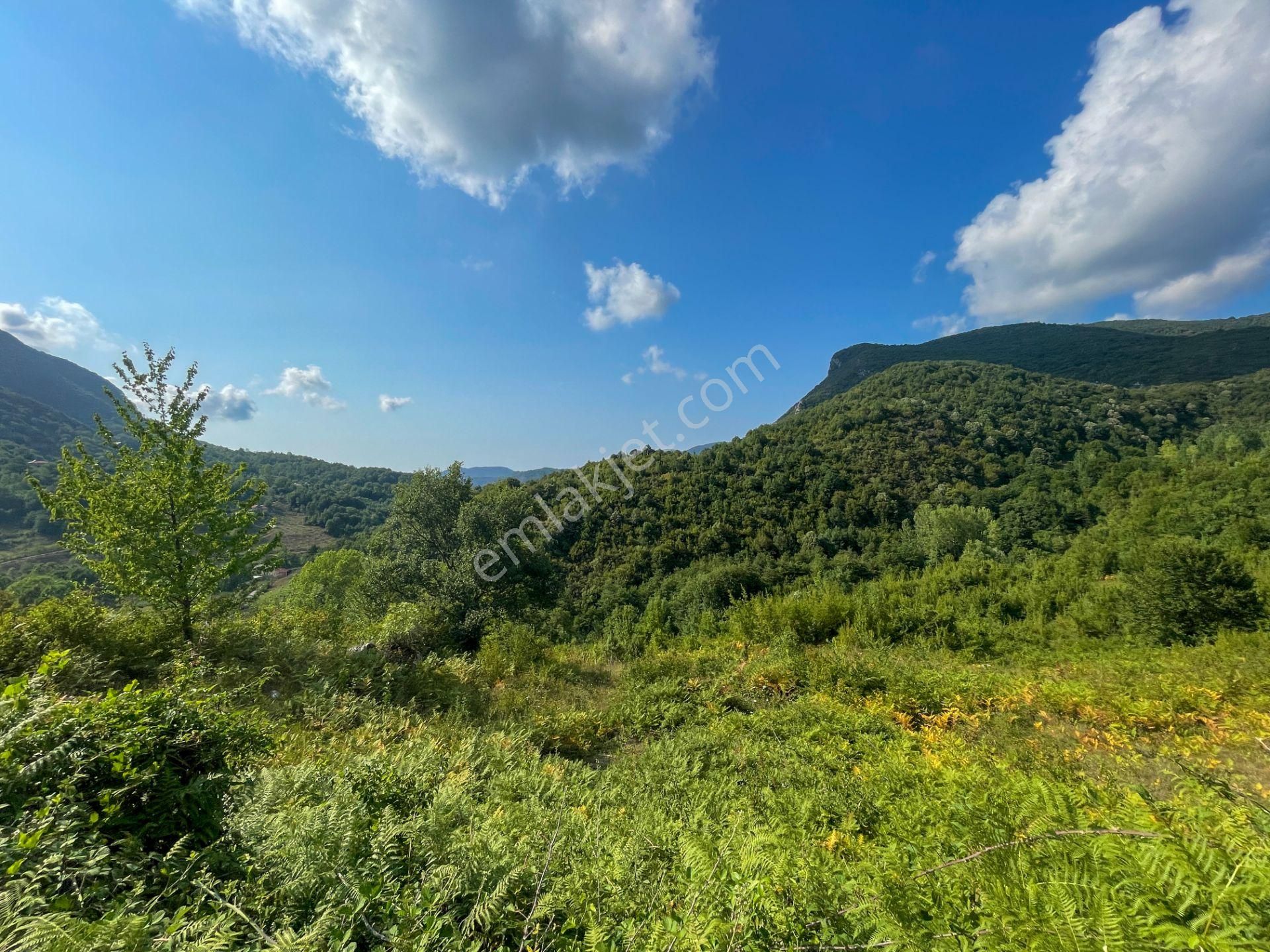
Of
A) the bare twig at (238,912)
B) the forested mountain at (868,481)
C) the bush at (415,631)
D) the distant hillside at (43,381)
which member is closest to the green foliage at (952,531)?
the forested mountain at (868,481)

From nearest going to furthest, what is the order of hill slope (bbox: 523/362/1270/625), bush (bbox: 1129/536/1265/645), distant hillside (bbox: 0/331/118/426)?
bush (bbox: 1129/536/1265/645), hill slope (bbox: 523/362/1270/625), distant hillside (bbox: 0/331/118/426)

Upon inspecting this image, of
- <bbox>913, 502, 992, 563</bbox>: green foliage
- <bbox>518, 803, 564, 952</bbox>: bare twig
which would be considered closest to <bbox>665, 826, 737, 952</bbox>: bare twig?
<bbox>518, 803, 564, 952</bbox>: bare twig

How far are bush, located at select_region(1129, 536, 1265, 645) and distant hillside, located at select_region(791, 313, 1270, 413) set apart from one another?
72.5 metres

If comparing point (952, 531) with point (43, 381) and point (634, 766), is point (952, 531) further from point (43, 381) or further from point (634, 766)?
point (43, 381)

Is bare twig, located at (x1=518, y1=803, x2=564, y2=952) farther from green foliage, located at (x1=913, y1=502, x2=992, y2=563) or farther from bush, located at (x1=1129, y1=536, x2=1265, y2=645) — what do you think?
green foliage, located at (x1=913, y1=502, x2=992, y2=563)

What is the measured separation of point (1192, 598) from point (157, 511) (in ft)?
62.1

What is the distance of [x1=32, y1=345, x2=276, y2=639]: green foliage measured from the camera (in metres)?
5.85

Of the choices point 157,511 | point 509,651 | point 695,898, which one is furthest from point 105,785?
point 509,651

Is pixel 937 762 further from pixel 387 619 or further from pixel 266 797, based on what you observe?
pixel 387 619

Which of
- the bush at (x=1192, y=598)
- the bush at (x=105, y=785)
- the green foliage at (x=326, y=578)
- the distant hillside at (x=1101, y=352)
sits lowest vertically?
the green foliage at (x=326, y=578)

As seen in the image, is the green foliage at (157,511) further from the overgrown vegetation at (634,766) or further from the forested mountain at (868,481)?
the forested mountain at (868,481)

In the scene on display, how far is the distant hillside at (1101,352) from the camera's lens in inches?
2995

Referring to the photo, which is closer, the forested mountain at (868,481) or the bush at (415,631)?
the bush at (415,631)

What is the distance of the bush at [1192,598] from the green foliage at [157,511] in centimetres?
1789
